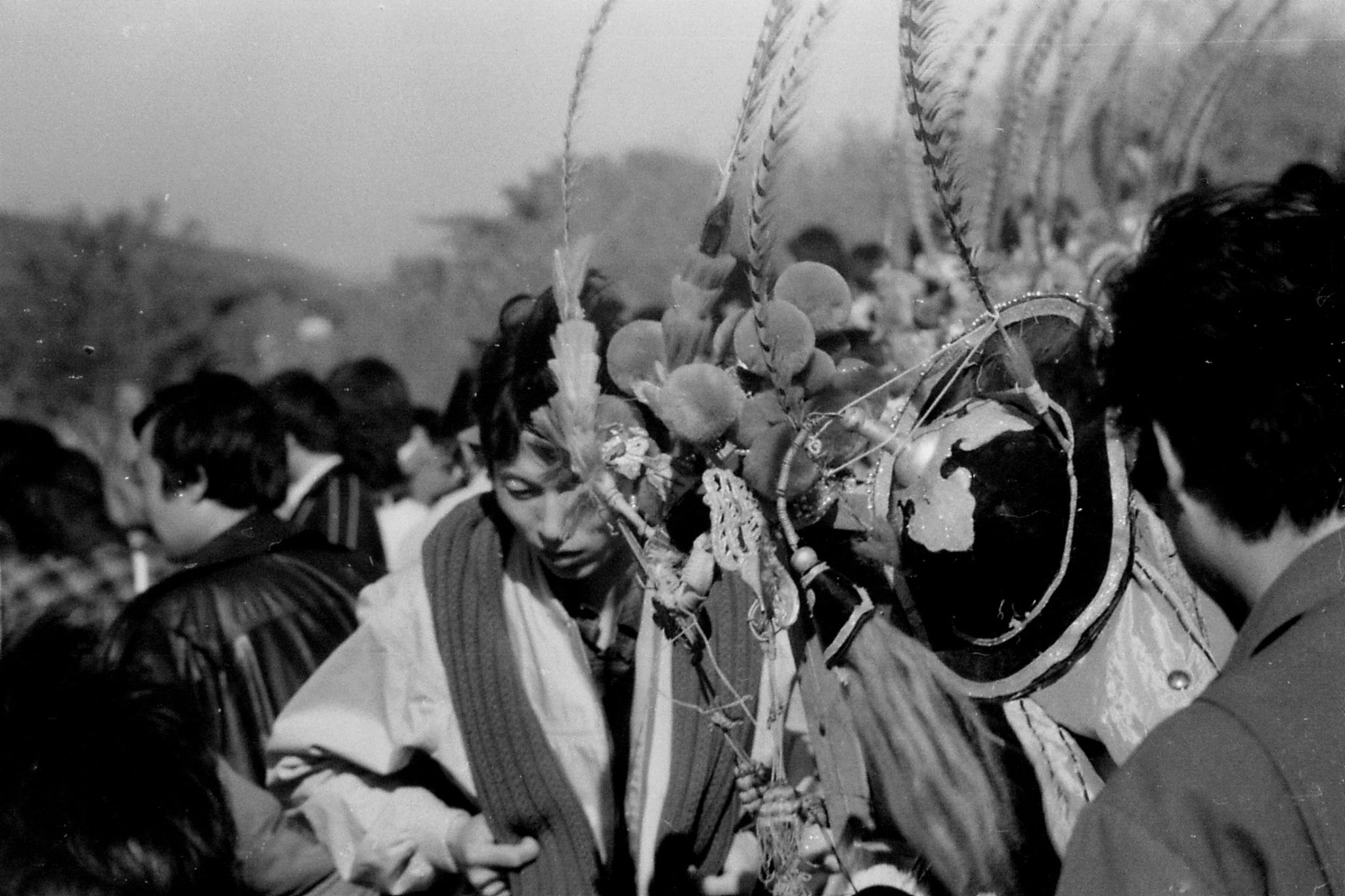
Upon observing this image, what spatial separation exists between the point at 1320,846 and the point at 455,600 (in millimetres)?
1306

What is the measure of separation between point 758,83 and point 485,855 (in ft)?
3.81

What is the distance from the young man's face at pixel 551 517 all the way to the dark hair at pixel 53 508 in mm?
1575

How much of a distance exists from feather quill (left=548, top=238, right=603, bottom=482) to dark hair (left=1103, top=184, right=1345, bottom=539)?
637 millimetres

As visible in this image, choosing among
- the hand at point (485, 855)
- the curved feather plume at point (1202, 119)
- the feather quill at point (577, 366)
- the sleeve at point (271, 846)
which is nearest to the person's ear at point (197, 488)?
the sleeve at point (271, 846)

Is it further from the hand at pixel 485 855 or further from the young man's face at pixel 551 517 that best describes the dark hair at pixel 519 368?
the hand at pixel 485 855

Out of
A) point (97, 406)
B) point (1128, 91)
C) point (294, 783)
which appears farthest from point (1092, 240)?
point (97, 406)

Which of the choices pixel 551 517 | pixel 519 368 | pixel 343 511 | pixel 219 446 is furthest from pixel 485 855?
pixel 343 511

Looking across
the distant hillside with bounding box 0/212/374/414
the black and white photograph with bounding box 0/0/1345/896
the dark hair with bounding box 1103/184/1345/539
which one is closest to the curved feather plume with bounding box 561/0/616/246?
the black and white photograph with bounding box 0/0/1345/896

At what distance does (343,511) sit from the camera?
3.99 metres

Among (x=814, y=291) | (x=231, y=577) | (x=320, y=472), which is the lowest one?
(x=231, y=577)

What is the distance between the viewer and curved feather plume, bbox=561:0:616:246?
1.57 metres

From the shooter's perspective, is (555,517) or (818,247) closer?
(555,517)

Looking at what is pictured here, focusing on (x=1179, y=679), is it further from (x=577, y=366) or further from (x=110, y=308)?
(x=110, y=308)

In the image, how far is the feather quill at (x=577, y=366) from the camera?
1.54 m
